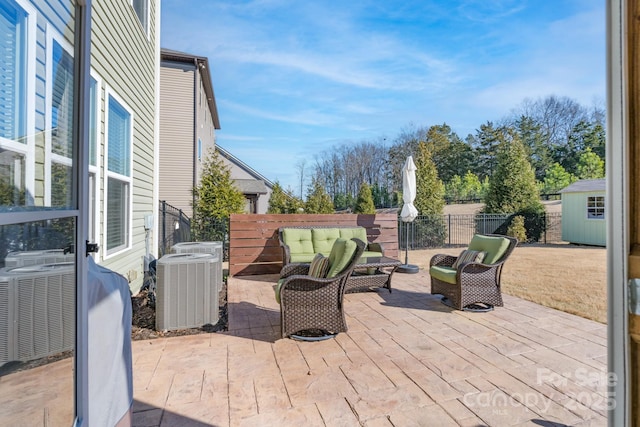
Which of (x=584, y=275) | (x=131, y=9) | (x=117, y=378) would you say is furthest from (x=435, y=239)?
(x=117, y=378)

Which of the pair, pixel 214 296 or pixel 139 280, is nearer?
pixel 214 296

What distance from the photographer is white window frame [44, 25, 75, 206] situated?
121cm

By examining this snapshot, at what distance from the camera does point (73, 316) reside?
1342mm

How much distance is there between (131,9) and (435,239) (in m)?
10.9

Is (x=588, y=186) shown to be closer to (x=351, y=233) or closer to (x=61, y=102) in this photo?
(x=351, y=233)

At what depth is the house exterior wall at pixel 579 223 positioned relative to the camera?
12.1 metres

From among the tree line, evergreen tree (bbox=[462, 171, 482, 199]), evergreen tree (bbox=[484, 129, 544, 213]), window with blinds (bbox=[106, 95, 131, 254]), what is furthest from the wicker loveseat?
evergreen tree (bbox=[462, 171, 482, 199])

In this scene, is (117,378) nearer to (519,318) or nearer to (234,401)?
(234,401)

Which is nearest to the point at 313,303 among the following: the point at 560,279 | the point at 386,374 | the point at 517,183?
the point at 386,374

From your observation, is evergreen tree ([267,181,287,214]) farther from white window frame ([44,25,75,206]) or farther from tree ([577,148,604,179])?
tree ([577,148,604,179])

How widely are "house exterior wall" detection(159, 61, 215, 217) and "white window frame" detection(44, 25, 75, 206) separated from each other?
420 inches

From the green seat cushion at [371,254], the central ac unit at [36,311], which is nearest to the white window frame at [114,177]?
the central ac unit at [36,311]

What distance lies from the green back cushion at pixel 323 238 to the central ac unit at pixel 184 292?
303cm

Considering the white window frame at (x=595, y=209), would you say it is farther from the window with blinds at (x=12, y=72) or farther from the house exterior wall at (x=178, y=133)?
the window with blinds at (x=12, y=72)
